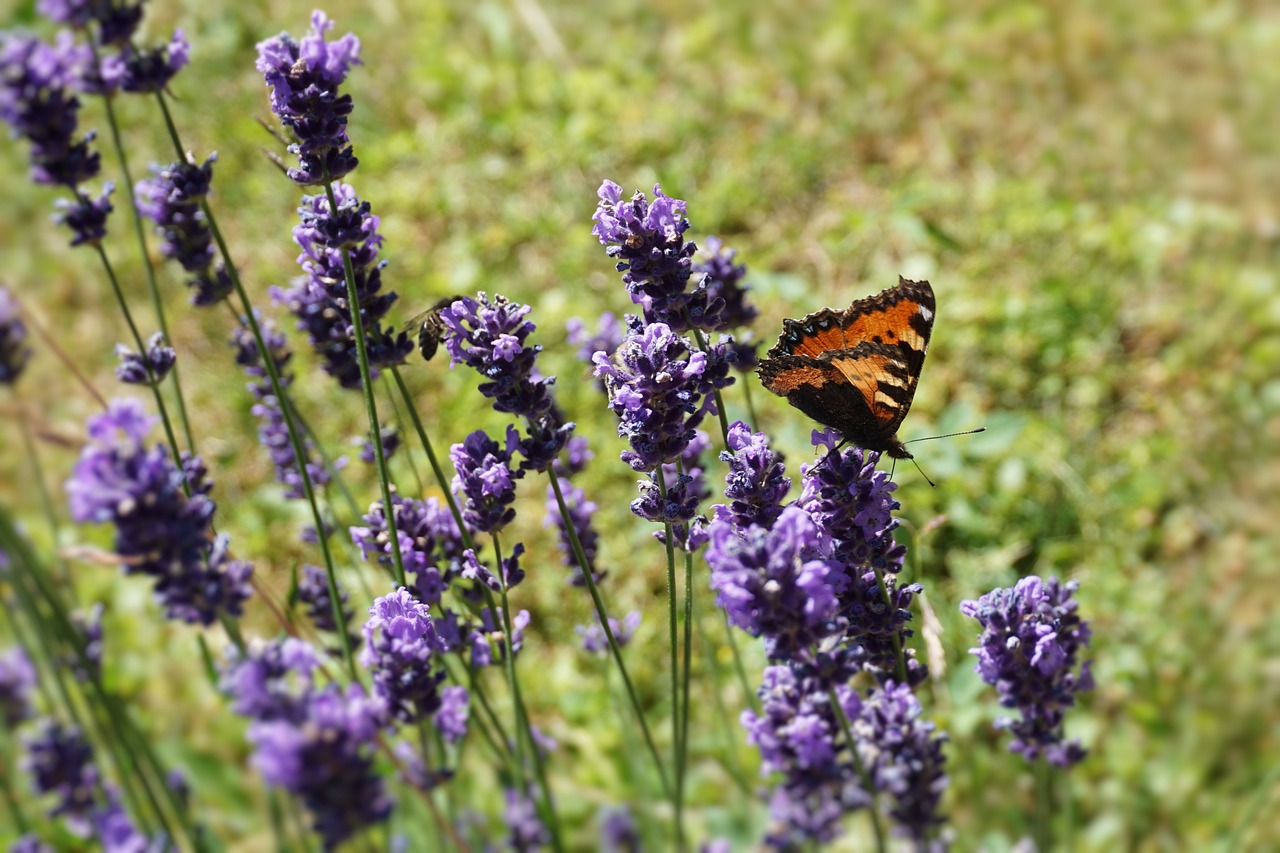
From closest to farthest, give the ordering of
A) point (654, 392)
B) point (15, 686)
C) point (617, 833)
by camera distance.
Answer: point (654, 392) < point (617, 833) < point (15, 686)

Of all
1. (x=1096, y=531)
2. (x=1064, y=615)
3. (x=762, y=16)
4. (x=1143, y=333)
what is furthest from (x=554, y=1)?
(x=1064, y=615)

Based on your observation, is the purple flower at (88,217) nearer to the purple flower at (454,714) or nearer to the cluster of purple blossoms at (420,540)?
the cluster of purple blossoms at (420,540)

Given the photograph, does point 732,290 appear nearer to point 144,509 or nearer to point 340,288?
point 340,288

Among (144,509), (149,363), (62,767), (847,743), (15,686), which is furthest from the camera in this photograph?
(15,686)

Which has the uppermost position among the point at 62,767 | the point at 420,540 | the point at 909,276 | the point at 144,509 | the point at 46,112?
the point at 909,276

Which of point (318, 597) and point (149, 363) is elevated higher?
point (149, 363)

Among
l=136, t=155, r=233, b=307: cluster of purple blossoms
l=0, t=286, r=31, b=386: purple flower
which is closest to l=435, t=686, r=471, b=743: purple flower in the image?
l=136, t=155, r=233, b=307: cluster of purple blossoms

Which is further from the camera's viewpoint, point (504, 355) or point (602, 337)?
point (602, 337)

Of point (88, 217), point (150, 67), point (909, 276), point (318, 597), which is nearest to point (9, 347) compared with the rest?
point (88, 217)
